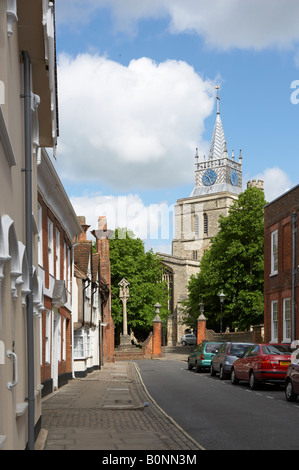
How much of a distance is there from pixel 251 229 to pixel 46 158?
38461 millimetres

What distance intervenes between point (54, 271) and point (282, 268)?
15.1m

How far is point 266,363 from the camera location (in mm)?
22000

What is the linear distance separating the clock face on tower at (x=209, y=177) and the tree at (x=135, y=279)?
7372cm

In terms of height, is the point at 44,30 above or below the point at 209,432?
above

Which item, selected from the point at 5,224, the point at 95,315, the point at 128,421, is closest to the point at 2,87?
the point at 5,224

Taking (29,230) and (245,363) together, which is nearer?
(29,230)

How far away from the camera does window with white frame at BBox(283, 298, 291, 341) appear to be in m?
32.6

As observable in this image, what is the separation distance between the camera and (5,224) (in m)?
6.40

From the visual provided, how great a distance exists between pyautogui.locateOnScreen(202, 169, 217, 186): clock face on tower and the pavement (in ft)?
393

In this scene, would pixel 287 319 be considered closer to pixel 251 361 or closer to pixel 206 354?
pixel 206 354

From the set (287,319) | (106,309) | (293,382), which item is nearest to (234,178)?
(106,309)

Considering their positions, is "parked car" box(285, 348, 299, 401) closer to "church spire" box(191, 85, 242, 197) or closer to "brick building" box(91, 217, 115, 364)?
"brick building" box(91, 217, 115, 364)

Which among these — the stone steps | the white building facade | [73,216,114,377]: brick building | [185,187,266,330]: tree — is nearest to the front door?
[73,216,114,377]: brick building
